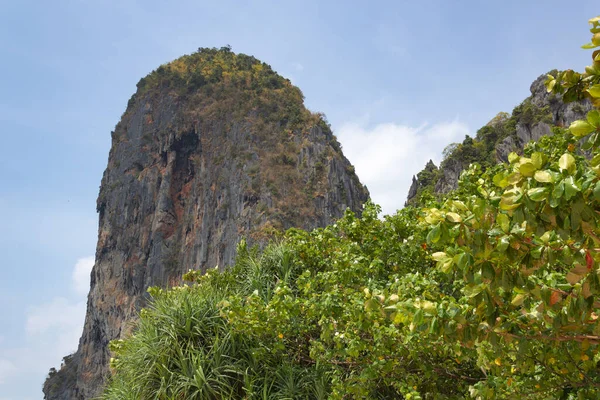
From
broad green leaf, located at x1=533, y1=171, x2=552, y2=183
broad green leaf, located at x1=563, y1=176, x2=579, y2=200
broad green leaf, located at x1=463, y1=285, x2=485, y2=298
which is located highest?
broad green leaf, located at x1=533, y1=171, x2=552, y2=183

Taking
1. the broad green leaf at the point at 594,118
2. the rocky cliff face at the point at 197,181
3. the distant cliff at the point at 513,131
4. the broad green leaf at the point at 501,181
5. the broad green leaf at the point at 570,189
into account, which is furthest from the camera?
the rocky cliff face at the point at 197,181

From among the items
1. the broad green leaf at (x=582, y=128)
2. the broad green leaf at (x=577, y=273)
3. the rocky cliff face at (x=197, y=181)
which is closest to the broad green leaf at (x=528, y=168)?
the broad green leaf at (x=582, y=128)

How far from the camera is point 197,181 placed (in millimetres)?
55844

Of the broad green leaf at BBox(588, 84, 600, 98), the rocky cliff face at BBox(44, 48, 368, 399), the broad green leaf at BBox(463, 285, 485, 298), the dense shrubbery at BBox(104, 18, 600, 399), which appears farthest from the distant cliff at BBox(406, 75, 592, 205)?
the broad green leaf at BBox(588, 84, 600, 98)

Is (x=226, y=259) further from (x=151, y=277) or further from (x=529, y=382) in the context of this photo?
(x=529, y=382)

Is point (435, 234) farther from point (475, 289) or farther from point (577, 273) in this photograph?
point (577, 273)

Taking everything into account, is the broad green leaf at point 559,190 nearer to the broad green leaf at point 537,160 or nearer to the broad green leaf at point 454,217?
the broad green leaf at point 537,160

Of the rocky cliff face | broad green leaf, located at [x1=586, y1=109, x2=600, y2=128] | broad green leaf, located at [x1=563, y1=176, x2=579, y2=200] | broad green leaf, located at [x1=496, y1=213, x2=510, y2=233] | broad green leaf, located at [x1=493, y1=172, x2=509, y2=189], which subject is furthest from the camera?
the rocky cliff face

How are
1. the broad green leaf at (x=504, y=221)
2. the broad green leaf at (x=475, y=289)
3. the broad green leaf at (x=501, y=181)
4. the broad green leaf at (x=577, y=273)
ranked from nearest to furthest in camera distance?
the broad green leaf at (x=501, y=181)
the broad green leaf at (x=504, y=221)
the broad green leaf at (x=577, y=273)
the broad green leaf at (x=475, y=289)

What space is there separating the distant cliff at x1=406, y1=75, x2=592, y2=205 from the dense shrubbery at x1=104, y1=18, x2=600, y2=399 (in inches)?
1038

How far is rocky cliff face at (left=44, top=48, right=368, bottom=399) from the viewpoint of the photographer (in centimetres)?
4688

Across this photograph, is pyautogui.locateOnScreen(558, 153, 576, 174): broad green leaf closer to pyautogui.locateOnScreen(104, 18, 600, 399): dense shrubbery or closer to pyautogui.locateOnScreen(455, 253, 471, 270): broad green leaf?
pyautogui.locateOnScreen(104, 18, 600, 399): dense shrubbery

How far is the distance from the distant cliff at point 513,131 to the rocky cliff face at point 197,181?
9.55 meters

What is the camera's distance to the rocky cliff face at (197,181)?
154ft
